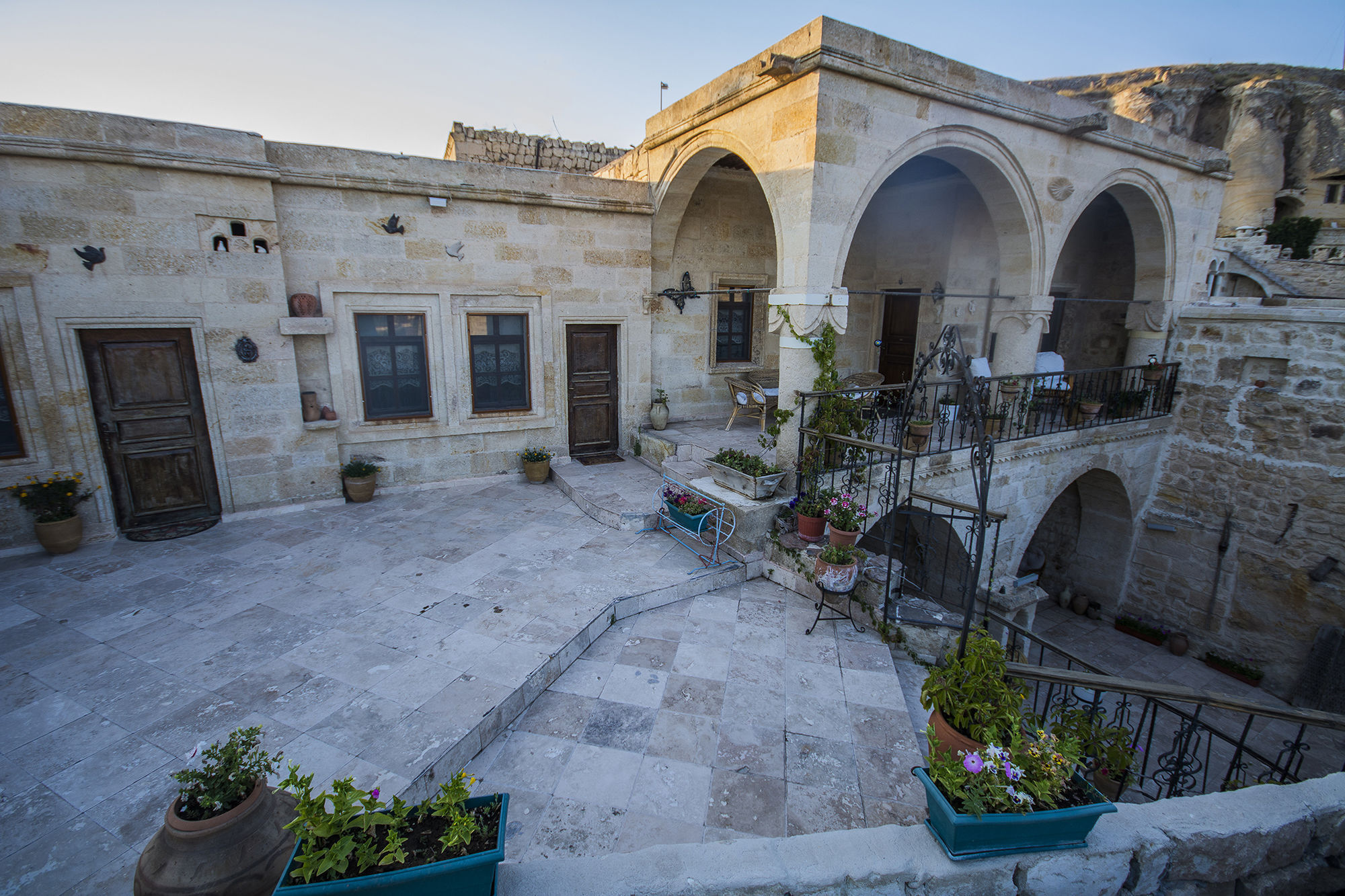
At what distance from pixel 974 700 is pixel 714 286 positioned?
25.1ft

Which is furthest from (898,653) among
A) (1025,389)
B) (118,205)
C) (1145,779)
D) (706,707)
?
(118,205)

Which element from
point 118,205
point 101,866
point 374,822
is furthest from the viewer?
point 118,205

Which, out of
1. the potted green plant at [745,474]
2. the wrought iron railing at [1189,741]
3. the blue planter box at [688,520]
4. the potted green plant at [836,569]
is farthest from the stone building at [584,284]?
the wrought iron railing at [1189,741]

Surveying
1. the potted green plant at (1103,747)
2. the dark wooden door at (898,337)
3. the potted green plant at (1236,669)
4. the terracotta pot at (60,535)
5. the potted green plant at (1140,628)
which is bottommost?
the potted green plant at (1236,669)

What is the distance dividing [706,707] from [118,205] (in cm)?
710

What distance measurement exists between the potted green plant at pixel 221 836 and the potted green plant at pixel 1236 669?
37.7 ft

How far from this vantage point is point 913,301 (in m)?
9.81

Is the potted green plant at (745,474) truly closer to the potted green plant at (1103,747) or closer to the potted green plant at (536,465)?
the potted green plant at (536,465)

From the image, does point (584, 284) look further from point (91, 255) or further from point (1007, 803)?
point (1007, 803)

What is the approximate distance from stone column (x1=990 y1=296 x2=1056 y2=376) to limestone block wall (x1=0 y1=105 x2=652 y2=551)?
490 centimetres

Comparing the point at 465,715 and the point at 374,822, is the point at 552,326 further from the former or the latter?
the point at 374,822

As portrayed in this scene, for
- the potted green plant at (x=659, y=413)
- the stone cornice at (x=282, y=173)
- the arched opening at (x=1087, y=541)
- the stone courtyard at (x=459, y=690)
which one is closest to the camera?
the stone courtyard at (x=459, y=690)

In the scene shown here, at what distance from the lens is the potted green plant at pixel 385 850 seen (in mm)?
1767

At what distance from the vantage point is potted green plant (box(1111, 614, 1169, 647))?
29.3ft
